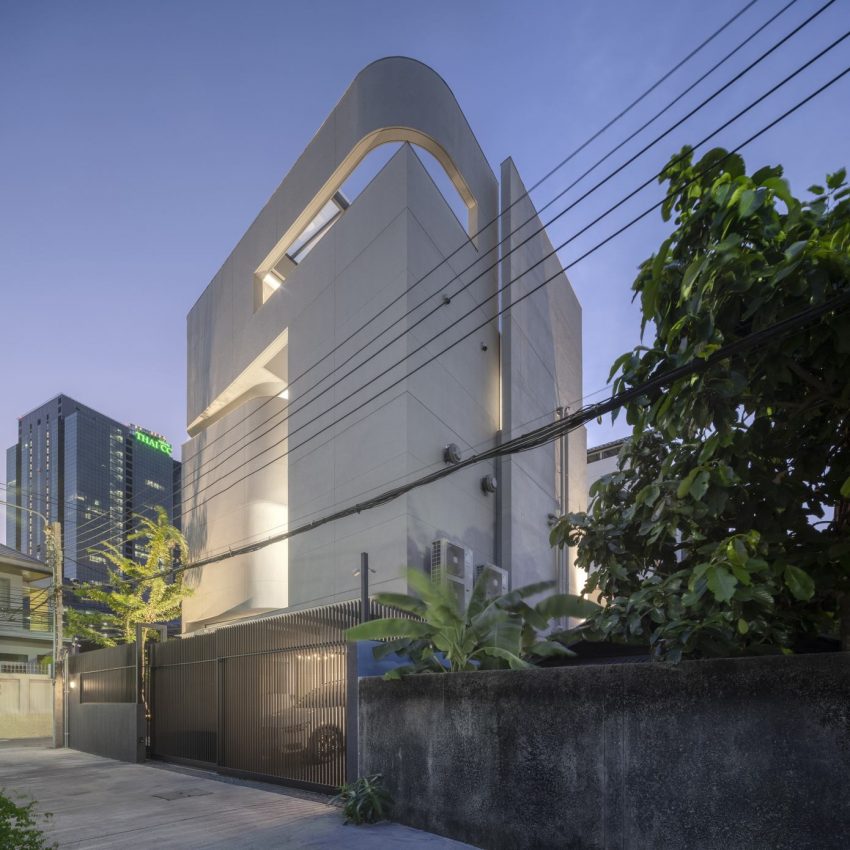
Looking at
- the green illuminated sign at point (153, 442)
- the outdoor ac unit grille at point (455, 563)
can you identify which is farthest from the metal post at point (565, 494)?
the green illuminated sign at point (153, 442)

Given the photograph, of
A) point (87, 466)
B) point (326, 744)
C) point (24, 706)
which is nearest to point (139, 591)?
point (24, 706)

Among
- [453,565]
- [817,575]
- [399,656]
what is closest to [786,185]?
[817,575]

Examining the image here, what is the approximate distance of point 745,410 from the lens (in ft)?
17.8

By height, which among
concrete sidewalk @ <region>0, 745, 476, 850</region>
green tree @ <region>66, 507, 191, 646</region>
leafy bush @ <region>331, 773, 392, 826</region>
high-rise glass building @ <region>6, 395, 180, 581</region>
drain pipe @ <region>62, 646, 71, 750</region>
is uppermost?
high-rise glass building @ <region>6, 395, 180, 581</region>

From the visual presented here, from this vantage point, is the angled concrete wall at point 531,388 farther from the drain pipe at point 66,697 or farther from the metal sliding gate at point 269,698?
the drain pipe at point 66,697

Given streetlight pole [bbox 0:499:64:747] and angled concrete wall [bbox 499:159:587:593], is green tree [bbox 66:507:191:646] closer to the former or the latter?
streetlight pole [bbox 0:499:64:747]

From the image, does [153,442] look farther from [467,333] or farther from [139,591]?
[467,333]

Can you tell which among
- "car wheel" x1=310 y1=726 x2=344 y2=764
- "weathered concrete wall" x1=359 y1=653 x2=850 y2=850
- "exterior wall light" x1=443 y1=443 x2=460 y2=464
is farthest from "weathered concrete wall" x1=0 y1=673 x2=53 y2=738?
"weathered concrete wall" x1=359 y1=653 x2=850 y2=850

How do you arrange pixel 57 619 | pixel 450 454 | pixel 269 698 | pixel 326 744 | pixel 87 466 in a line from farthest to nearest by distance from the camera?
pixel 87 466 → pixel 57 619 → pixel 450 454 → pixel 269 698 → pixel 326 744

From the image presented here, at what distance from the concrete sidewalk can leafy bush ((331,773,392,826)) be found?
16 centimetres

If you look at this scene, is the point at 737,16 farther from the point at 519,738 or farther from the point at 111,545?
the point at 111,545

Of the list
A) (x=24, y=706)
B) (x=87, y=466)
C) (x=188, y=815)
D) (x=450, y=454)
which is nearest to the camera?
(x=188, y=815)

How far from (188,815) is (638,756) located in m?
6.32

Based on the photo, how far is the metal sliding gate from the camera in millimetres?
10258
